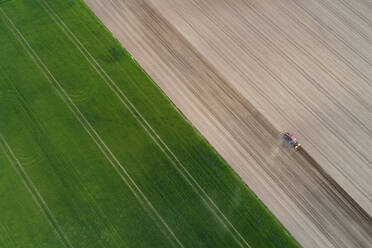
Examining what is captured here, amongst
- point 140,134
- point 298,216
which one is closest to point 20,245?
Answer: point 140,134

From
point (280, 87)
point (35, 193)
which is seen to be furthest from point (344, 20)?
point (35, 193)

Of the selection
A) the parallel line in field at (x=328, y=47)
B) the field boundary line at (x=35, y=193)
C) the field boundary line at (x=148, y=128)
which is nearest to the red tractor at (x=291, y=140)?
the field boundary line at (x=148, y=128)

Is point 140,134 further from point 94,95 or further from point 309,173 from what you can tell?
point 309,173

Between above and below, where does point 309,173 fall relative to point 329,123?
below

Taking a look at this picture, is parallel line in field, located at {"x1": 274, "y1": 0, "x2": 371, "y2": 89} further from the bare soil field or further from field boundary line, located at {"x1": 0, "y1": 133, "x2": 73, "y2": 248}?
field boundary line, located at {"x1": 0, "y1": 133, "x2": 73, "y2": 248}

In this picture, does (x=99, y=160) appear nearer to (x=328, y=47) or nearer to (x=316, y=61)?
(x=316, y=61)

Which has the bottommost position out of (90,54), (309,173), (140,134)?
(309,173)

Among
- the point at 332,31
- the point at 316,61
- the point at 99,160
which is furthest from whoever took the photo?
the point at 332,31
